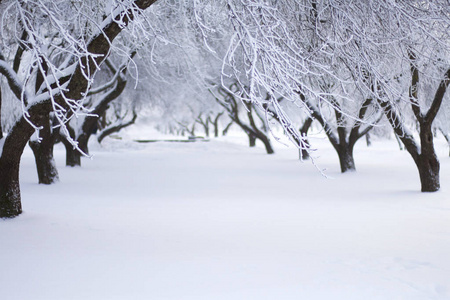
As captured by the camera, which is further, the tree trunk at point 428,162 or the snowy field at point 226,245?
the tree trunk at point 428,162

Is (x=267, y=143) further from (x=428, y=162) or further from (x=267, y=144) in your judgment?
(x=428, y=162)

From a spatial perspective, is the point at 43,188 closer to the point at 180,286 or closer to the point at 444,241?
the point at 180,286

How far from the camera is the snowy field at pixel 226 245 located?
397 centimetres

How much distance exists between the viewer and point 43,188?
10.3 meters

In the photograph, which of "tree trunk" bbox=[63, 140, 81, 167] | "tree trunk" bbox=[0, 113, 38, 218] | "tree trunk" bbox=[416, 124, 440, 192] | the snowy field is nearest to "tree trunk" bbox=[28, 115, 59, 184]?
the snowy field

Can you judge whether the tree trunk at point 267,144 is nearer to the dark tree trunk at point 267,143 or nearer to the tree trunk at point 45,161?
the dark tree trunk at point 267,143

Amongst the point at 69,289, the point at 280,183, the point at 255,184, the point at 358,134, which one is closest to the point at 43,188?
the point at 255,184

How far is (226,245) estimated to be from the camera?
17.7 ft

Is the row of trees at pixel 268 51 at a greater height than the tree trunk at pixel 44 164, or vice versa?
the row of trees at pixel 268 51

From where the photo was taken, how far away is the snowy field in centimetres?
397

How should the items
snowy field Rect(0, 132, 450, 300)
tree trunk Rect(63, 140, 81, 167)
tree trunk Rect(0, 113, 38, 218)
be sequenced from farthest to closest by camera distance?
tree trunk Rect(63, 140, 81, 167)
tree trunk Rect(0, 113, 38, 218)
snowy field Rect(0, 132, 450, 300)

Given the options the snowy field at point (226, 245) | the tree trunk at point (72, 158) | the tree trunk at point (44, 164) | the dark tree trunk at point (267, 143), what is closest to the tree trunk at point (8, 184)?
the snowy field at point (226, 245)

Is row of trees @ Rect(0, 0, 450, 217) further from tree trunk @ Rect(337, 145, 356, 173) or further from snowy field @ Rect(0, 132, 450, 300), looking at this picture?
tree trunk @ Rect(337, 145, 356, 173)

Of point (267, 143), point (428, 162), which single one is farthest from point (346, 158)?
point (267, 143)
